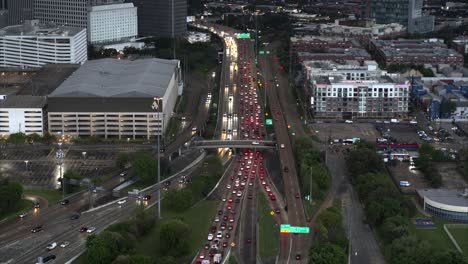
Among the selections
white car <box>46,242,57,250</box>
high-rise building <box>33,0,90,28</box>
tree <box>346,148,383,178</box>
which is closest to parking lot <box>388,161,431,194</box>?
tree <box>346,148,383,178</box>

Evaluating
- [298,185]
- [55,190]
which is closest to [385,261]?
[298,185]

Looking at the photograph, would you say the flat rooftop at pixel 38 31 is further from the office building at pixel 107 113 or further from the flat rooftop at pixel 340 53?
the flat rooftop at pixel 340 53

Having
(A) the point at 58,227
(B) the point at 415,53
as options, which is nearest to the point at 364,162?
(A) the point at 58,227

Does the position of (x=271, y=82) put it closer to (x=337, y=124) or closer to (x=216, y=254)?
(x=337, y=124)

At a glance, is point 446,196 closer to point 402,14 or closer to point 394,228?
point 394,228

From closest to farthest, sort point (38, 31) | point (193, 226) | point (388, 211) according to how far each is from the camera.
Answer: point (388, 211) → point (193, 226) → point (38, 31)
